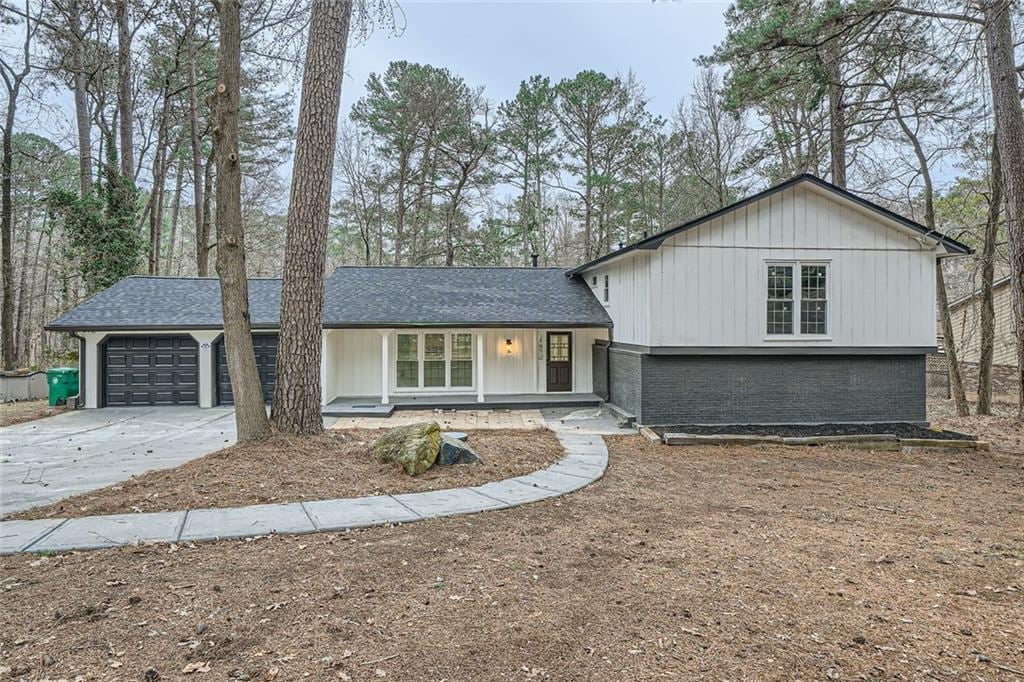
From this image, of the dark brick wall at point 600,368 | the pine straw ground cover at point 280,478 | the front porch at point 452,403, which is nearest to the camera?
the pine straw ground cover at point 280,478

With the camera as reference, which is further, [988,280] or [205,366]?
[205,366]

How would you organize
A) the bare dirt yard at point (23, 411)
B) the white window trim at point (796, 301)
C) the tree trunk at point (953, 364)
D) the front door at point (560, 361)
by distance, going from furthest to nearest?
1. the front door at point (560, 361)
2. the tree trunk at point (953, 364)
3. the bare dirt yard at point (23, 411)
4. the white window trim at point (796, 301)

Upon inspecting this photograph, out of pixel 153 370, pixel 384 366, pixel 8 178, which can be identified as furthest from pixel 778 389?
pixel 8 178

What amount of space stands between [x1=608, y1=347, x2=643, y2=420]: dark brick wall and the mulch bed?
92 cm

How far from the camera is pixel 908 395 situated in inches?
406

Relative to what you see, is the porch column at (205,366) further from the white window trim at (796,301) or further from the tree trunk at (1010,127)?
the tree trunk at (1010,127)

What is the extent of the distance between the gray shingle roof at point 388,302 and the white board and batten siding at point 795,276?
2743mm

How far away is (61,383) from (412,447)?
11136mm

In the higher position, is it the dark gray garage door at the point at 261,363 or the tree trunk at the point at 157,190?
the tree trunk at the point at 157,190

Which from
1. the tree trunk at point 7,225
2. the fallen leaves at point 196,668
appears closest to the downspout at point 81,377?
the tree trunk at point 7,225

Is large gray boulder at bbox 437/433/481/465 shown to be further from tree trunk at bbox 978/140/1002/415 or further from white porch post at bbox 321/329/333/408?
tree trunk at bbox 978/140/1002/415

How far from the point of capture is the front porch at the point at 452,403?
11.9 metres

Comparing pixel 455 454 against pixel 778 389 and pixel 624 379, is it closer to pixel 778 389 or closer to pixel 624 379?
pixel 624 379

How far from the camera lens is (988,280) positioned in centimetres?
1209
